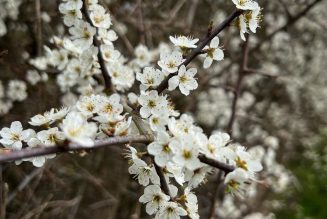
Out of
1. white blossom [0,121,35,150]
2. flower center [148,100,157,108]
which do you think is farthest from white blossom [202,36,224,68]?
white blossom [0,121,35,150]

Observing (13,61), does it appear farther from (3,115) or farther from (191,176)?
(191,176)

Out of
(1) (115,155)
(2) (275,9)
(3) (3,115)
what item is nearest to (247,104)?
(2) (275,9)

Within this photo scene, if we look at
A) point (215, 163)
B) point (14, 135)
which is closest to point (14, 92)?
point (14, 135)

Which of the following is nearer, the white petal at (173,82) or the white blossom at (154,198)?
the white blossom at (154,198)

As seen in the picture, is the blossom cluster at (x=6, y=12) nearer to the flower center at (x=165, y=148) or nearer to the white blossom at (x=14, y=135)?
the white blossom at (x=14, y=135)

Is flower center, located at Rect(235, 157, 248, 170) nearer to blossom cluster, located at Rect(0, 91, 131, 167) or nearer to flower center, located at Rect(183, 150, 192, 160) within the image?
flower center, located at Rect(183, 150, 192, 160)

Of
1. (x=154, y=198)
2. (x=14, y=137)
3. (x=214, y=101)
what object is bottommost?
(x=214, y=101)

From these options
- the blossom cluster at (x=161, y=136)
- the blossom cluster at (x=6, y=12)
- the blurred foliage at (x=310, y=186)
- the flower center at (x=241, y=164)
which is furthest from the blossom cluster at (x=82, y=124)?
the blurred foliage at (x=310, y=186)

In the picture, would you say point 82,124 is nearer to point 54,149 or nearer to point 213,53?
point 54,149
